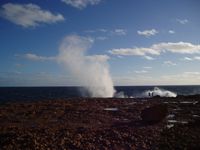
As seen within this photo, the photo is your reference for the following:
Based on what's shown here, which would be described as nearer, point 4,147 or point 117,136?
point 4,147

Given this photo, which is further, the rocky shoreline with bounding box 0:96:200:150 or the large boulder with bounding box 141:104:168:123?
the large boulder with bounding box 141:104:168:123

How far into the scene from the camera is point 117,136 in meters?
22.8

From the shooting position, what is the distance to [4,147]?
19734mm

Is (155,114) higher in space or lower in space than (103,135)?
higher

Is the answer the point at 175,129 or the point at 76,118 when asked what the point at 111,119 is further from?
the point at 175,129

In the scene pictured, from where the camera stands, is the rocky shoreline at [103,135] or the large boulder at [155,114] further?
the large boulder at [155,114]

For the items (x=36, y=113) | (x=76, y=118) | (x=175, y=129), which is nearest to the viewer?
(x=175, y=129)

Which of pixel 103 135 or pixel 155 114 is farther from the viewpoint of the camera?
→ pixel 155 114

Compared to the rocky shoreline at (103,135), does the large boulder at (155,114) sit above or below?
above

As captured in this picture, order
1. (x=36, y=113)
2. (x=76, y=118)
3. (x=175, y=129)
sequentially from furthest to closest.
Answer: (x=36, y=113)
(x=76, y=118)
(x=175, y=129)

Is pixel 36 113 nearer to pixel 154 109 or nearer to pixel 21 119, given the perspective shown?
pixel 21 119

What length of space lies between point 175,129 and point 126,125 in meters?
4.18

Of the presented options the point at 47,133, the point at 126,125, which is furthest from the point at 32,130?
the point at 126,125

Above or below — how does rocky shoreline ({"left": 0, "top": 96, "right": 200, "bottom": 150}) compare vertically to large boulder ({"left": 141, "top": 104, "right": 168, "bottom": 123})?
below
